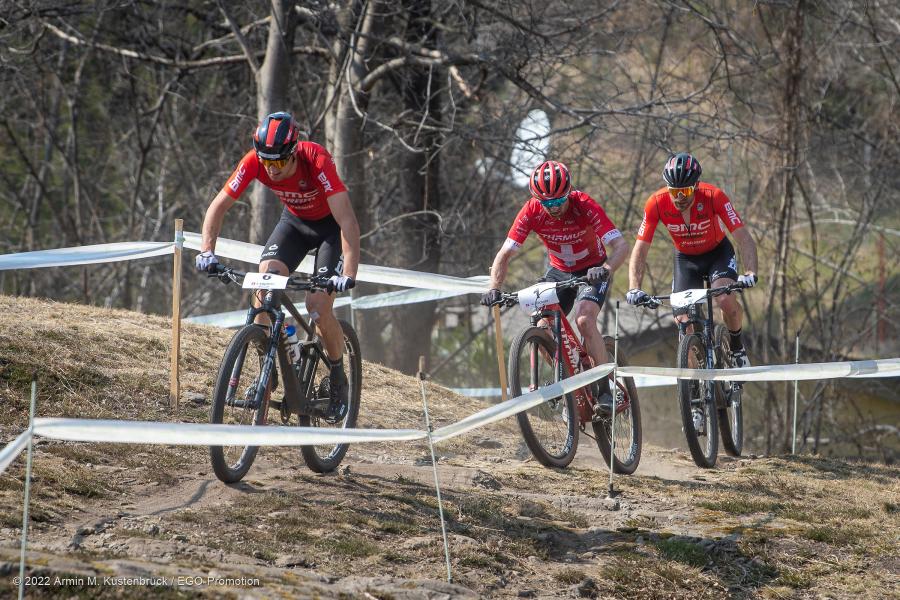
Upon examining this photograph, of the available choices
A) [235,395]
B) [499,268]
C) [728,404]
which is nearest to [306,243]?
[235,395]

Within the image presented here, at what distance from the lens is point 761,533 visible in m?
6.34

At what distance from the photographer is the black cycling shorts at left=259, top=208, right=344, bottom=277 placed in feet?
22.0

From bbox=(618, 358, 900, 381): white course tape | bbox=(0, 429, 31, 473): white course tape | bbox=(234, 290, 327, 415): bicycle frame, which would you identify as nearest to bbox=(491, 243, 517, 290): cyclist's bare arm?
bbox=(618, 358, 900, 381): white course tape

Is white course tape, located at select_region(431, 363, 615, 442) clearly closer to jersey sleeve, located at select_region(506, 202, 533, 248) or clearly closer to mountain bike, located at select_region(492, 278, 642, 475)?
mountain bike, located at select_region(492, 278, 642, 475)

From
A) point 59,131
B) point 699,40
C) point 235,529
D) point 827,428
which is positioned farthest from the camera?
point 59,131

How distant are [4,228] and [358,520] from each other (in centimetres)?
1914

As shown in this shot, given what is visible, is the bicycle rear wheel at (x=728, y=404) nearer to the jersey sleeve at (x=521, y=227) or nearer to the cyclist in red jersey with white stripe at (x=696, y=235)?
the cyclist in red jersey with white stripe at (x=696, y=235)

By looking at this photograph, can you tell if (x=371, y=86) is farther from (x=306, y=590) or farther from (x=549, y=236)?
(x=306, y=590)

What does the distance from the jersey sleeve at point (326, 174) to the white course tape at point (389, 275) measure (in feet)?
8.04

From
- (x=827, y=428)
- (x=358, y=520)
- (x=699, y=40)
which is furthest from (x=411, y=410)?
(x=827, y=428)

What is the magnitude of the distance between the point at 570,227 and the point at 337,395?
7.36 feet

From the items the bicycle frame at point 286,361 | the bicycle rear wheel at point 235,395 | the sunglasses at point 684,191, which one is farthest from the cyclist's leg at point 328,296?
the sunglasses at point 684,191

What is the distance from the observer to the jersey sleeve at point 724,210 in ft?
27.5

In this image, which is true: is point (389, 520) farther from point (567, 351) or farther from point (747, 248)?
point (747, 248)
